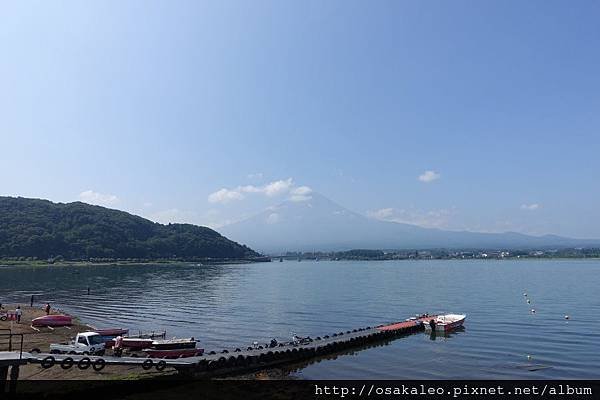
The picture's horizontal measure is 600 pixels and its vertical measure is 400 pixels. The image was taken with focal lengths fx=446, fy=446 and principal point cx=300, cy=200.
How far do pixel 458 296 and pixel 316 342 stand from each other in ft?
141

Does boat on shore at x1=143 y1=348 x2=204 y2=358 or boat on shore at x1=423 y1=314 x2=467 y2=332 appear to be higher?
boat on shore at x1=143 y1=348 x2=204 y2=358

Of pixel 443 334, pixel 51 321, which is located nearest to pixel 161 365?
pixel 51 321

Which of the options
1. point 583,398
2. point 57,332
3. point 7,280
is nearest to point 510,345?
point 583,398

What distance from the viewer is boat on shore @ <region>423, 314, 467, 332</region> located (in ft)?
123

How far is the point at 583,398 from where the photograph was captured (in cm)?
1920

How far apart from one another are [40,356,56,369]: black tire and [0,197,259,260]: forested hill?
12951cm

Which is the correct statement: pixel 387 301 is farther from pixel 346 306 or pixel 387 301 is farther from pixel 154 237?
pixel 154 237

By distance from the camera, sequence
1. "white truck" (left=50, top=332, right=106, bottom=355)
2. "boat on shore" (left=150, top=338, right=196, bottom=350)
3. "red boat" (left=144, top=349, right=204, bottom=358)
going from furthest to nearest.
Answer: "boat on shore" (left=150, top=338, right=196, bottom=350) < "red boat" (left=144, top=349, right=204, bottom=358) < "white truck" (left=50, top=332, right=106, bottom=355)

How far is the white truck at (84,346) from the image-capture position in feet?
77.6

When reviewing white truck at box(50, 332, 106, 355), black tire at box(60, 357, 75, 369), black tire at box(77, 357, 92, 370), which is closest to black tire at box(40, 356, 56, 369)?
black tire at box(60, 357, 75, 369)

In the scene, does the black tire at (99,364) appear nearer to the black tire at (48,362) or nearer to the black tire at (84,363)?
the black tire at (84,363)

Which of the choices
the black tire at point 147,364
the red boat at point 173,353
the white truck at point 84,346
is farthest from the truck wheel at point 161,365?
the white truck at point 84,346

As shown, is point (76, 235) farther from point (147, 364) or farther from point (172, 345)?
point (147, 364)

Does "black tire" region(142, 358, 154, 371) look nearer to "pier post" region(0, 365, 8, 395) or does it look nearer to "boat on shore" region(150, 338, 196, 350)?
"boat on shore" region(150, 338, 196, 350)
